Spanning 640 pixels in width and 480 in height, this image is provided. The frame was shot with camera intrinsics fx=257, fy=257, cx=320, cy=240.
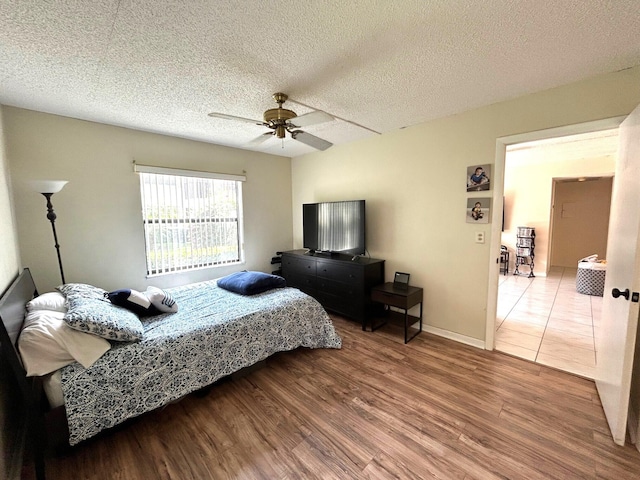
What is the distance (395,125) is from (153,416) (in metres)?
3.59

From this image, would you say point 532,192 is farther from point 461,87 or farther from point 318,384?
point 318,384

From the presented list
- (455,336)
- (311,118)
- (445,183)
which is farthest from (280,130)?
(455,336)

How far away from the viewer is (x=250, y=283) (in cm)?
276

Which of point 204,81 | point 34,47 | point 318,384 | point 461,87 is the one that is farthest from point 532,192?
point 34,47

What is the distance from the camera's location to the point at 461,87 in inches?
84.6

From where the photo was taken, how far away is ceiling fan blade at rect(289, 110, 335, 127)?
6.14 feet

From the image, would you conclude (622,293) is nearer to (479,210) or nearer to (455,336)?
(479,210)

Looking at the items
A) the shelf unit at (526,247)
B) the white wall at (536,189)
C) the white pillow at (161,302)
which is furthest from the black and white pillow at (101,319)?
the shelf unit at (526,247)

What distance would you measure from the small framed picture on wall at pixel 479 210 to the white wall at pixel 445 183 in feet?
0.20

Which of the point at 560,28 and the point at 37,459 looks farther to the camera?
the point at 560,28

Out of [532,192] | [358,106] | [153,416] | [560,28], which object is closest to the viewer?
[560,28]

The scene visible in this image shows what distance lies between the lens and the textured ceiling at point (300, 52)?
51.8 inches

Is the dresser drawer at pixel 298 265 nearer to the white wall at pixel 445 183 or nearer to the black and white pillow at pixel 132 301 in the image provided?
the white wall at pixel 445 183

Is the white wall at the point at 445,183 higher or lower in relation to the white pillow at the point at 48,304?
higher
